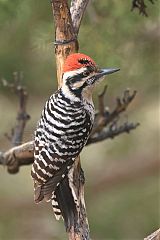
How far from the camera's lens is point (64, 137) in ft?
18.3

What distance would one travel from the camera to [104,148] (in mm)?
10648

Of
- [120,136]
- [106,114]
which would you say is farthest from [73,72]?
[120,136]

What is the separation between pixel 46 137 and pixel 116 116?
1022 millimetres

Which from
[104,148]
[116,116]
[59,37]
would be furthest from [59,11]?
[104,148]

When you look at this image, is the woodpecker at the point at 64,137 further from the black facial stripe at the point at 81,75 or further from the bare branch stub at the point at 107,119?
the bare branch stub at the point at 107,119

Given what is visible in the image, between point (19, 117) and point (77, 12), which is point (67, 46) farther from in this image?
point (19, 117)

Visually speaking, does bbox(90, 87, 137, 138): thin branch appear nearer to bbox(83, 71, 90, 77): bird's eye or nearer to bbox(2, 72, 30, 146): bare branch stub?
bbox(2, 72, 30, 146): bare branch stub

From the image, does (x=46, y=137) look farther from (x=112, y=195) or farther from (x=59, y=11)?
(x=112, y=195)

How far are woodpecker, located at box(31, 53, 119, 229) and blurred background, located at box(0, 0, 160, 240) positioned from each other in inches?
72.6

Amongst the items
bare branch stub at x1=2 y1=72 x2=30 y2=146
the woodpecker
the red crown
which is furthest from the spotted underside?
bare branch stub at x1=2 y1=72 x2=30 y2=146

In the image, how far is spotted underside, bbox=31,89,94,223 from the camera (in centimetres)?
555

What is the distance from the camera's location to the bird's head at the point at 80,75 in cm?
537

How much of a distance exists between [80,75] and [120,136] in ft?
14.6

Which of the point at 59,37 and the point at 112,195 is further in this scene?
the point at 112,195
